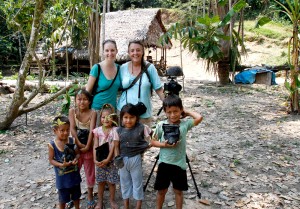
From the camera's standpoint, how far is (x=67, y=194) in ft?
9.01

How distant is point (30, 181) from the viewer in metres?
3.78

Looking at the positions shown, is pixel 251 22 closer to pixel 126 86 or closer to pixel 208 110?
pixel 208 110

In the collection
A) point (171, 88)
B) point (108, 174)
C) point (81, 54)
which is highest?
point (81, 54)

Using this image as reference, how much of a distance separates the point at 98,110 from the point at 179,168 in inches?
41.7

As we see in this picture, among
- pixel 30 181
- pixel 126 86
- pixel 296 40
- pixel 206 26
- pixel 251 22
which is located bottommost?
pixel 30 181

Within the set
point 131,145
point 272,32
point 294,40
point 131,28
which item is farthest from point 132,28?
point 131,145

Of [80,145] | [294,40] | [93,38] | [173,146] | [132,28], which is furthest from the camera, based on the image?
[132,28]

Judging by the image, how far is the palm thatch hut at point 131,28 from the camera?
49.6 ft

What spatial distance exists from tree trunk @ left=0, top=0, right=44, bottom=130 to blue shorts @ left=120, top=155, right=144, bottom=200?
3594 millimetres

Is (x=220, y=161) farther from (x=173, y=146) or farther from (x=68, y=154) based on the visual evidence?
(x=68, y=154)

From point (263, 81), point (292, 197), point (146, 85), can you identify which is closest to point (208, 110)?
point (292, 197)

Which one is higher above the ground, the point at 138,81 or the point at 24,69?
the point at 24,69

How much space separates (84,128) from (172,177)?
3.38 feet

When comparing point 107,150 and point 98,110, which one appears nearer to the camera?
point 107,150
